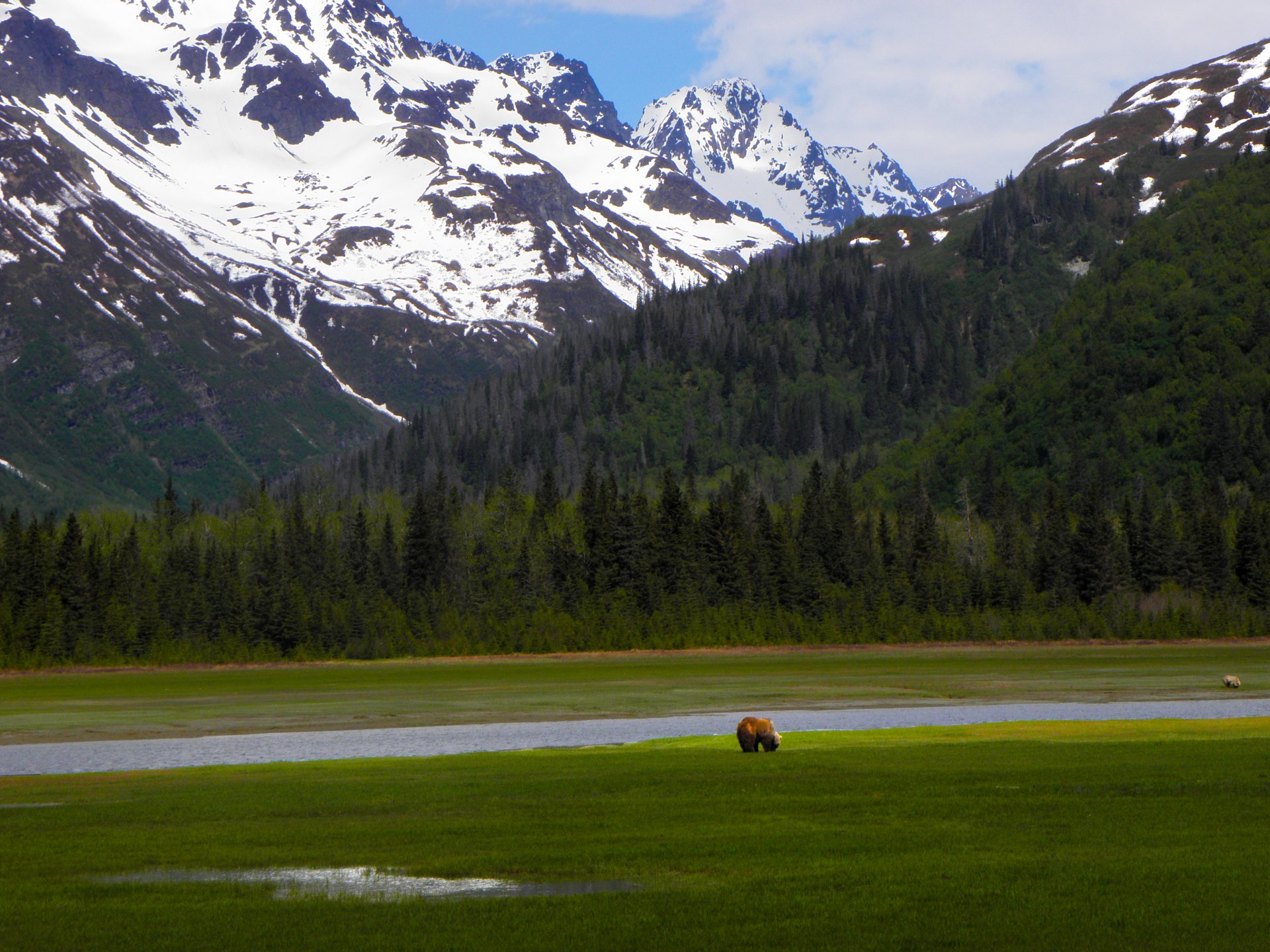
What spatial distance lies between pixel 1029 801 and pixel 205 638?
129m

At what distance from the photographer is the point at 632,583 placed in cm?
16100

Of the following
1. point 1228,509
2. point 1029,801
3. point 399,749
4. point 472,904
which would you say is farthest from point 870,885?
point 1228,509

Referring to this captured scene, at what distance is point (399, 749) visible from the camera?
5075cm

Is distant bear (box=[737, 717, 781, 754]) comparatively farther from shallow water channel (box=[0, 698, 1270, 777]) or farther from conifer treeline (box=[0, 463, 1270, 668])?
conifer treeline (box=[0, 463, 1270, 668])

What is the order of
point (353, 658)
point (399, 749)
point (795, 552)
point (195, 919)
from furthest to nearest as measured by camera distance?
point (795, 552)
point (353, 658)
point (399, 749)
point (195, 919)

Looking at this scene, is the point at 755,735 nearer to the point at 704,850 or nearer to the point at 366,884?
the point at 704,850

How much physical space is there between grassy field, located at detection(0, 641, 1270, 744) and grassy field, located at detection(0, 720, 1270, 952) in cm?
2956

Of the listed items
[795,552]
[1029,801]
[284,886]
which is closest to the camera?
[284,886]

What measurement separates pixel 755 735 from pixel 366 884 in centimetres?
2059

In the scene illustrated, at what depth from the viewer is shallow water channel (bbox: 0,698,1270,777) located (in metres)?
48.5

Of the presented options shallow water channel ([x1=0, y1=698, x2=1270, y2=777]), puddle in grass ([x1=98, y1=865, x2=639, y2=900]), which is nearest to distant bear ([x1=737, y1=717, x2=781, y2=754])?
shallow water channel ([x1=0, y1=698, x2=1270, y2=777])

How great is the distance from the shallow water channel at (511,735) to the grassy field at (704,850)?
9.77 meters

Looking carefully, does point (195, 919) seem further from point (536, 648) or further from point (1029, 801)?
point (536, 648)

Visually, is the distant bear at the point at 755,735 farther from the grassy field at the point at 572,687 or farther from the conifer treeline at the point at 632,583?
the conifer treeline at the point at 632,583
